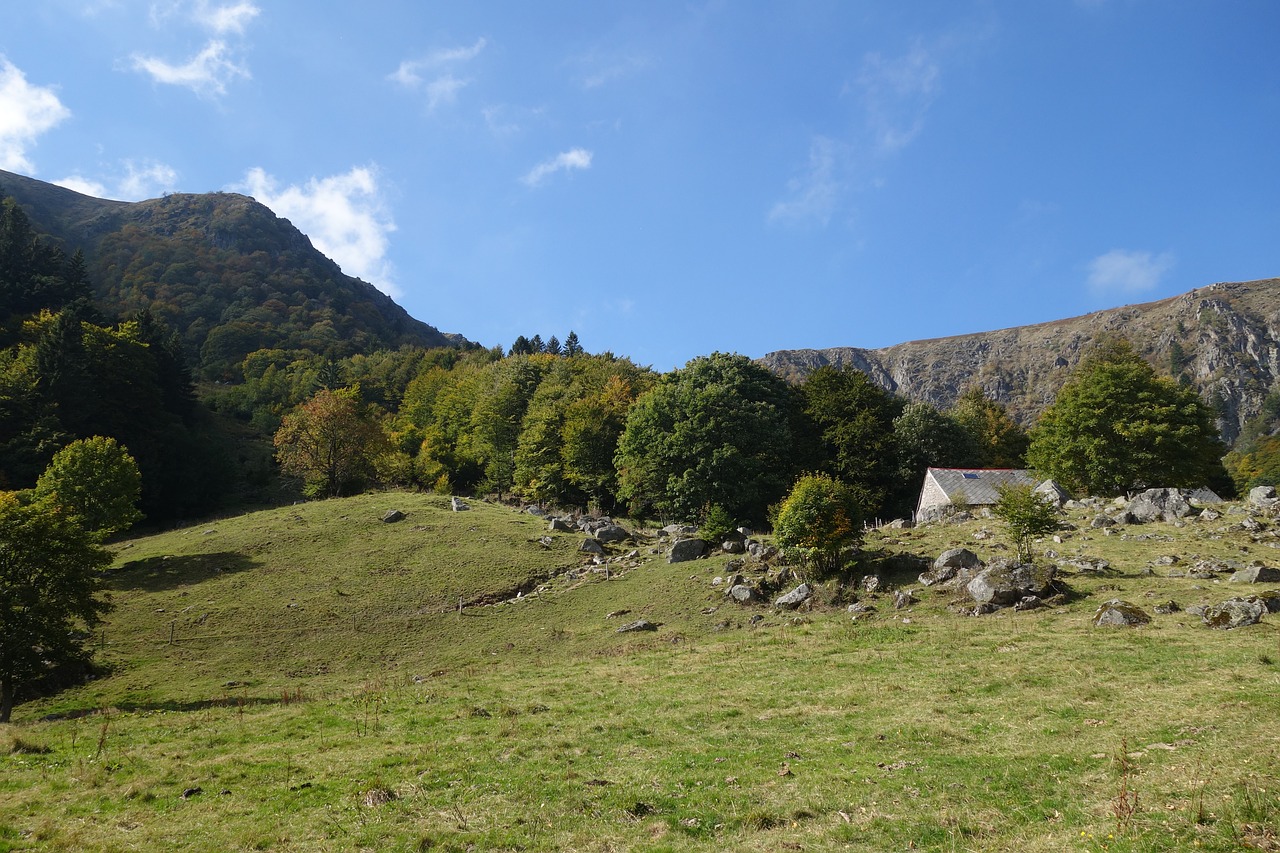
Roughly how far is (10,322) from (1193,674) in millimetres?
126270

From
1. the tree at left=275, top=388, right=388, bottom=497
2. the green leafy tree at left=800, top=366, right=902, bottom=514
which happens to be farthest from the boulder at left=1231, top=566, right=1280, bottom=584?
the tree at left=275, top=388, right=388, bottom=497

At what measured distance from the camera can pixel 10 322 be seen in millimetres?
90000

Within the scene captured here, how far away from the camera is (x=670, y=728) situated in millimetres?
17234

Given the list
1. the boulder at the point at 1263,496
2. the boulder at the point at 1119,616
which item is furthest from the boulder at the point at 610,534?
the boulder at the point at 1263,496

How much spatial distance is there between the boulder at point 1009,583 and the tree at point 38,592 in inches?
1428

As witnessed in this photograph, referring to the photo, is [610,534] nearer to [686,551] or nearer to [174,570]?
[686,551]

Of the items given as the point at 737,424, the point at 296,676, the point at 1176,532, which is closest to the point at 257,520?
the point at 296,676

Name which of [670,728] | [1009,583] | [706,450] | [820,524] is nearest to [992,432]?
[706,450]

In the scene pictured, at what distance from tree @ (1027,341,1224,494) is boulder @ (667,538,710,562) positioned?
32.9 meters

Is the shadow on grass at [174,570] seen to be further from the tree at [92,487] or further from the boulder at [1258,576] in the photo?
the boulder at [1258,576]

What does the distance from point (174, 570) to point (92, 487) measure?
44.4 feet

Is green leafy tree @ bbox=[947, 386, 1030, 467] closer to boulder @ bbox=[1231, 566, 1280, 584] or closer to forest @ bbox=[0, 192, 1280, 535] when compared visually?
forest @ bbox=[0, 192, 1280, 535]

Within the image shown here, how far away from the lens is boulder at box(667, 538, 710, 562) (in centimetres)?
4209

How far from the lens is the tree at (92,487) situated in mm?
49531
